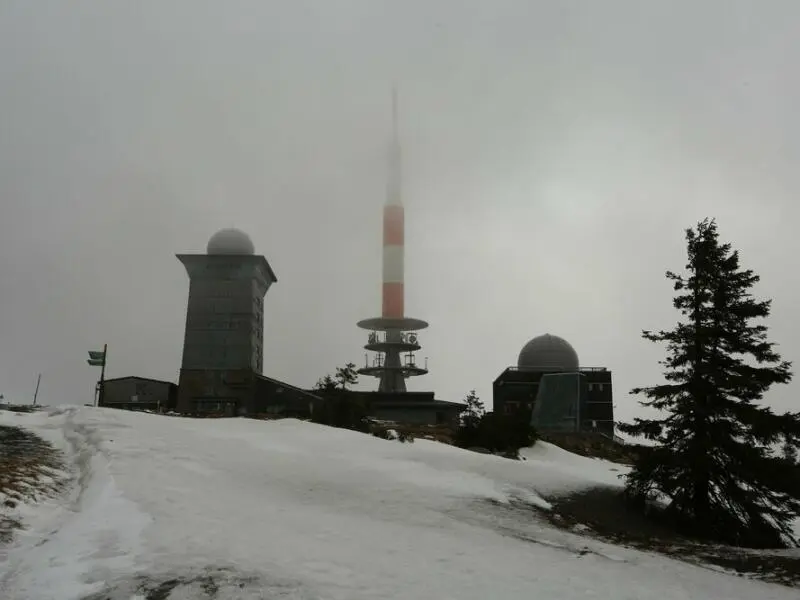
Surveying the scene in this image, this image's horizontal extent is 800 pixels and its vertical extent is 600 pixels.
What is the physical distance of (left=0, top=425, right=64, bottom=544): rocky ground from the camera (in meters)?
9.29

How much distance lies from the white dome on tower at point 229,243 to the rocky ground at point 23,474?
2195 inches

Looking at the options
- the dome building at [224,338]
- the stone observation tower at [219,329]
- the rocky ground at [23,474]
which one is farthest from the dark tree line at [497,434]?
the stone observation tower at [219,329]

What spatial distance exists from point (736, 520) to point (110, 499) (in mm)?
16249

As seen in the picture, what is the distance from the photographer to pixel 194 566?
8.09 metres

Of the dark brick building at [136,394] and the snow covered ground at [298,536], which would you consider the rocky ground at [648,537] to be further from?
the dark brick building at [136,394]

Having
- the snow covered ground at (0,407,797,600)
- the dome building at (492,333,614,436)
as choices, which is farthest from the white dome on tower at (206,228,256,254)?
→ the snow covered ground at (0,407,797,600)

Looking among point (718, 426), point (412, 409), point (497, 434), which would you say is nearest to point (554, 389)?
point (412, 409)

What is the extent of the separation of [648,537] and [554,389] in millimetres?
42653

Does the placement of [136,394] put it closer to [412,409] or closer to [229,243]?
[229,243]

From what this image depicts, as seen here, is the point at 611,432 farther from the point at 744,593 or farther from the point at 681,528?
the point at 744,593

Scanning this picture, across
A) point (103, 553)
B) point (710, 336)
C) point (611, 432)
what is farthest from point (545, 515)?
point (611, 432)

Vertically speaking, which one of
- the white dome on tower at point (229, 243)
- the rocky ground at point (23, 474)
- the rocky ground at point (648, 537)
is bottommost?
the rocky ground at point (648, 537)

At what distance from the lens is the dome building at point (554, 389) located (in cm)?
5548

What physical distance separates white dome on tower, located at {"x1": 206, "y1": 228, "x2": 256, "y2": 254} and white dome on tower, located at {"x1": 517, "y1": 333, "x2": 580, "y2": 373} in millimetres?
33627
